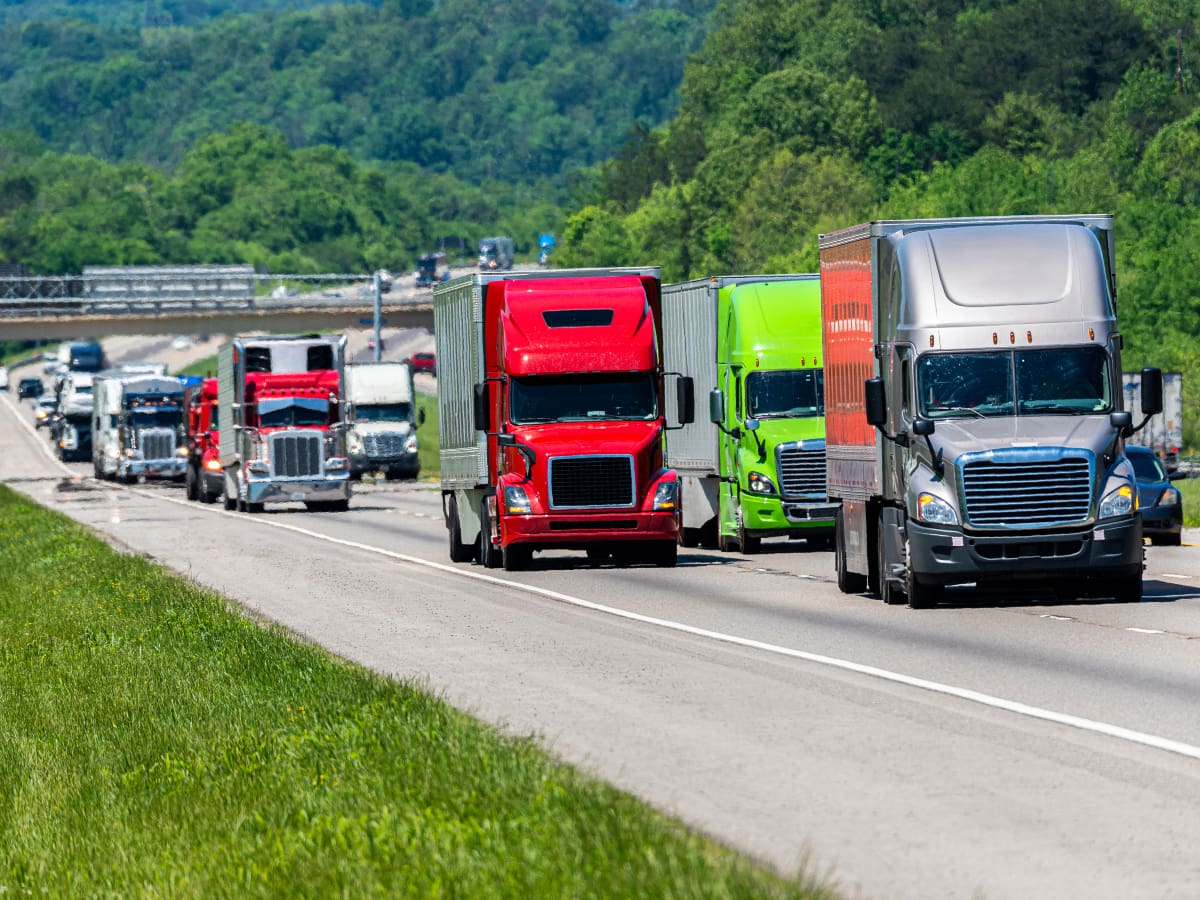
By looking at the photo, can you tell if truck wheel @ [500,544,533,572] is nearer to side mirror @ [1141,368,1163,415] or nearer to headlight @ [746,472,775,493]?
headlight @ [746,472,775,493]

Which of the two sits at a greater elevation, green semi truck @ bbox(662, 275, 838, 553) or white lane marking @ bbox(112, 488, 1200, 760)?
green semi truck @ bbox(662, 275, 838, 553)

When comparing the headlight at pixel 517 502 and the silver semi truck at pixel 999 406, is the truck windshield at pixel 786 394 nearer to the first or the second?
the headlight at pixel 517 502

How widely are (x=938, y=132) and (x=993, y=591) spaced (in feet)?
441

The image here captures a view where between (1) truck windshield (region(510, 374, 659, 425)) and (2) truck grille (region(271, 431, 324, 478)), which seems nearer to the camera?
(1) truck windshield (region(510, 374, 659, 425))

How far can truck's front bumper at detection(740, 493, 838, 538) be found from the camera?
3288cm

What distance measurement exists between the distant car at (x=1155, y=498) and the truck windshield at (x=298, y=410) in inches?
944

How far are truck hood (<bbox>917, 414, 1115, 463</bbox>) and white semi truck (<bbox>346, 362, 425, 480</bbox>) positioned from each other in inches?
2041

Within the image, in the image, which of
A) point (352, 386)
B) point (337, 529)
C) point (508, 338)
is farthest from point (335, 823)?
point (352, 386)

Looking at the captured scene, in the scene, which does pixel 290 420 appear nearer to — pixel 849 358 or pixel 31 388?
pixel 849 358

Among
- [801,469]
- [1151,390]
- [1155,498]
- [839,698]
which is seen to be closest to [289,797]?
[839,698]

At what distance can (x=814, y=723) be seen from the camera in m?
14.2

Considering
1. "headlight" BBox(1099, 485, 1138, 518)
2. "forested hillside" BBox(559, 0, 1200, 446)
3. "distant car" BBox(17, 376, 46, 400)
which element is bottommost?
"headlight" BBox(1099, 485, 1138, 518)

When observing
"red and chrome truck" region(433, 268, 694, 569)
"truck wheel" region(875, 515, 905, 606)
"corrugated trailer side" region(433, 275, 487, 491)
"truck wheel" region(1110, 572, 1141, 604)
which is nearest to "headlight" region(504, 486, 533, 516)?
"red and chrome truck" region(433, 268, 694, 569)

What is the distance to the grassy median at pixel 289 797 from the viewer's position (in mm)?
9047
